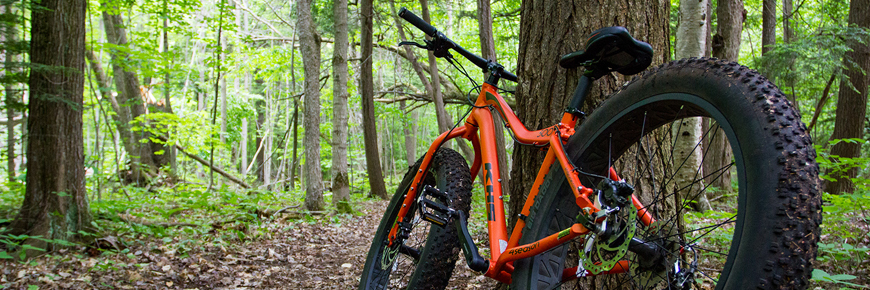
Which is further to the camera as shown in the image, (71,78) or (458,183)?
(71,78)

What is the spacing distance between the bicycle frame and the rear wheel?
6.0 inches

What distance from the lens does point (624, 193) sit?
1325 millimetres

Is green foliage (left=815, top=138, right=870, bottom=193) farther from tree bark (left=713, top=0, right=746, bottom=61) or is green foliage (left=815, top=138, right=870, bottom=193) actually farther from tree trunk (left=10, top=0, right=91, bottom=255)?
tree trunk (left=10, top=0, right=91, bottom=255)

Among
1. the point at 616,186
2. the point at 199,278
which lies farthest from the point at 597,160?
the point at 199,278

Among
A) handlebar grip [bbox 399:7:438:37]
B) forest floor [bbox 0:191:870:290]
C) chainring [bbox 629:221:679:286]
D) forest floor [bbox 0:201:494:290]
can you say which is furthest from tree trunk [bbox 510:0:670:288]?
forest floor [bbox 0:201:494:290]

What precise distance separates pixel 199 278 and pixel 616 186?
3.73 m

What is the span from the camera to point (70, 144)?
4555mm

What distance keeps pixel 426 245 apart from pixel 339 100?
6.93 m

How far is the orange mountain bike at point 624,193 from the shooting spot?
932mm

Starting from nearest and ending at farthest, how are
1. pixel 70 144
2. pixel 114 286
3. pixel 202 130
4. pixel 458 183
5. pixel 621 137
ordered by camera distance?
1. pixel 621 137
2. pixel 458 183
3. pixel 114 286
4. pixel 70 144
5. pixel 202 130

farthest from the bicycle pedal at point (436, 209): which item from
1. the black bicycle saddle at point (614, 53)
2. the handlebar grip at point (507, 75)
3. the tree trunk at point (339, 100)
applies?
the tree trunk at point (339, 100)

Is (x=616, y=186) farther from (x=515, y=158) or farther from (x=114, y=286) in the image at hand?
(x=114, y=286)

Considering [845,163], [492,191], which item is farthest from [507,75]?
[845,163]

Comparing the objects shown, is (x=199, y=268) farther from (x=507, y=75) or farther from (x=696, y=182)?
(x=696, y=182)
